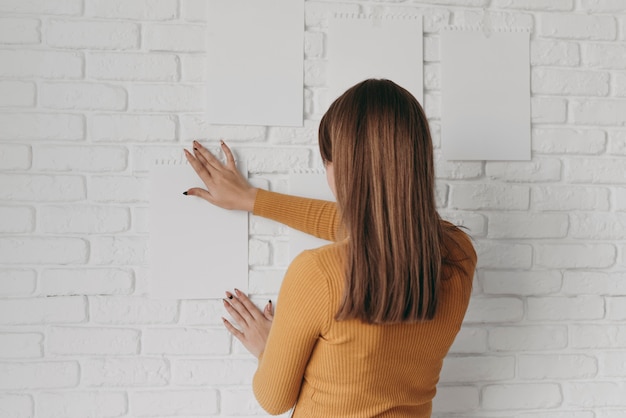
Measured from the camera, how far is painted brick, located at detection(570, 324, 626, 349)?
168cm

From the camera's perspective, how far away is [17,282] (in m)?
1.48

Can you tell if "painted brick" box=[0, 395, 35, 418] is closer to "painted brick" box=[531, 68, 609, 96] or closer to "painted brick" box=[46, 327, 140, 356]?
"painted brick" box=[46, 327, 140, 356]

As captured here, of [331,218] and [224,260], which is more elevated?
[331,218]

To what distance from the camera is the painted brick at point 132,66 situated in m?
1.50

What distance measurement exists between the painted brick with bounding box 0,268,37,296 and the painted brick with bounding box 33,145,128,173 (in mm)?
278

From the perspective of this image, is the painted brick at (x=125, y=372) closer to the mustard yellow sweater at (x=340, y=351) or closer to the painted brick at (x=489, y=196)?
the mustard yellow sweater at (x=340, y=351)

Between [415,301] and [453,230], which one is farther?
[453,230]

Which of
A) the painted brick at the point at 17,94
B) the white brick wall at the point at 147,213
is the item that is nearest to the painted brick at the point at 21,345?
the white brick wall at the point at 147,213

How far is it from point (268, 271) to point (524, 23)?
1.03 m

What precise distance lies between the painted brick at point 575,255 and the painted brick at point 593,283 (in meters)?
0.03

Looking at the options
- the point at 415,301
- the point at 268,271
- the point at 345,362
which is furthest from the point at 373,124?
the point at 268,271

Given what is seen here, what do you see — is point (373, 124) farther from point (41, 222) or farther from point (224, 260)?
point (41, 222)

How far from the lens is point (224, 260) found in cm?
153

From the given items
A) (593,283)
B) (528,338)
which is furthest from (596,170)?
(528,338)
